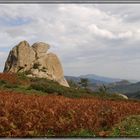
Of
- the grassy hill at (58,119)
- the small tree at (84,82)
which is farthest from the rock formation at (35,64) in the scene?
the grassy hill at (58,119)

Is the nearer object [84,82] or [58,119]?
[58,119]

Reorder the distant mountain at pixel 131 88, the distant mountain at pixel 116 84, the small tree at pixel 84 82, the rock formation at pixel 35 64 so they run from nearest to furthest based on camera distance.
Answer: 1. the distant mountain at pixel 116 84
2. the distant mountain at pixel 131 88
3. the small tree at pixel 84 82
4. the rock formation at pixel 35 64

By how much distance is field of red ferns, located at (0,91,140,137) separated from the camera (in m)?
10.3

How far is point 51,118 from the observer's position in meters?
10.8

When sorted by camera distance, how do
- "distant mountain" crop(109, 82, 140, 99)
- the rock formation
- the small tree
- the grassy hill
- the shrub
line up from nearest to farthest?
the grassy hill < "distant mountain" crop(109, 82, 140, 99) < the small tree < the rock formation < the shrub

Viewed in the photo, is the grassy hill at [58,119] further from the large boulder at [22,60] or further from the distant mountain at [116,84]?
the large boulder at [22,60]

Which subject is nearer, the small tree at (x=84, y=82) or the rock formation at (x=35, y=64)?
the small tree at (x=84, y=82)

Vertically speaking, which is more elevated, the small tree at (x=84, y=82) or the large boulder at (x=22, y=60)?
the large boulder at (x=22, y=60)

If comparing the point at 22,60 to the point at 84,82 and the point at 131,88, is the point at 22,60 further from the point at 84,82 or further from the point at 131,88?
the point at 131,88

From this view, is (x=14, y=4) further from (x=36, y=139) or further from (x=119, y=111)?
(x=119, y=111)

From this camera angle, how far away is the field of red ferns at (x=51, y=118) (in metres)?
10.3

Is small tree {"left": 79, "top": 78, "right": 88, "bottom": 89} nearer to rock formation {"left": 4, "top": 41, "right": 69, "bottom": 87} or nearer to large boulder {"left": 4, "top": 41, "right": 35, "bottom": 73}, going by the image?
rock formation {"left": 4, "top": 41, "right": 69, "bottom": 87}

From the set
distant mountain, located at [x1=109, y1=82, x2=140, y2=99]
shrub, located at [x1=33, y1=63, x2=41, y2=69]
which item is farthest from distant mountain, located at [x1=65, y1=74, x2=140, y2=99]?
shrub, located at [x1=33, y1=63, x2=41, y2=69]

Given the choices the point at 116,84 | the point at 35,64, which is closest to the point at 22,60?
the point at 35,64
